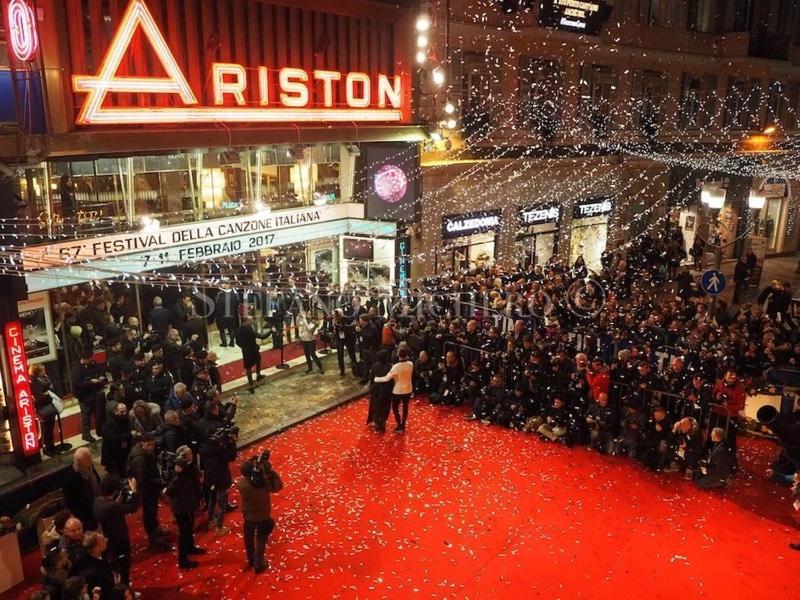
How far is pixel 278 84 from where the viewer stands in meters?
13.5

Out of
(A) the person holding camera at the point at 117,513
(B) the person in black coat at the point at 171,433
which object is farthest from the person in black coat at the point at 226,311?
(A) the person holding camera at the point at 117,513

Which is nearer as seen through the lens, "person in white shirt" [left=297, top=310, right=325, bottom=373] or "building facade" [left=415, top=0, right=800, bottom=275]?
"person in white shirt" [left=297, top=310, right=325, bottom=373]

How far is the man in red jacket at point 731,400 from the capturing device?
9.88 m

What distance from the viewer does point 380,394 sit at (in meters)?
11.1

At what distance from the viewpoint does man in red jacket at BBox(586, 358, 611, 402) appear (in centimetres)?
1064

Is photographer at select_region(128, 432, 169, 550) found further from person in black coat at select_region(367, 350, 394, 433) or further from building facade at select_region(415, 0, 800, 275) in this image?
building facade at select_region(415, 0, 800, 275)

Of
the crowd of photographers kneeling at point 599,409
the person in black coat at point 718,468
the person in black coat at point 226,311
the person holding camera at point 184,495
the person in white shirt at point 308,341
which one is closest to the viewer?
the person holding camera at point 184,495

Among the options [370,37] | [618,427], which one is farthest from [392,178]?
[618,427]

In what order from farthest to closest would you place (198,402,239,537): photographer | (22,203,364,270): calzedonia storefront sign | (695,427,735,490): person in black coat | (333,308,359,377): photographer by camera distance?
(333,308,359,377): photographer < (22,203,364,270): calzedonia storefront sign < (695,427,735,490): person in black coat < (198,402,239,537): photographer

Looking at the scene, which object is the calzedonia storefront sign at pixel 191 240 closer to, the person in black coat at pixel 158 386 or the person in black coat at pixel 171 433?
the person in black coat at pixel 158 386

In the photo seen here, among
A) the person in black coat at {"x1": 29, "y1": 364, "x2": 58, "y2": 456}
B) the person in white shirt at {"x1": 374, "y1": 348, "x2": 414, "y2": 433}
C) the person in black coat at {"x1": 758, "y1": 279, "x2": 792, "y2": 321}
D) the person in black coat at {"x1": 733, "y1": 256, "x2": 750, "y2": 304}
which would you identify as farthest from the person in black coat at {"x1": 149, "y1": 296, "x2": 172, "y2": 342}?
the person in black coat at {"x1": 733, "y1": 256, "x2": 750, "y2": 304}

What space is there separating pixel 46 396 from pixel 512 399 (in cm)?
749

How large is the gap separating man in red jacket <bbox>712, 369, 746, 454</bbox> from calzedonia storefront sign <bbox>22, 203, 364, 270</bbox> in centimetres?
932

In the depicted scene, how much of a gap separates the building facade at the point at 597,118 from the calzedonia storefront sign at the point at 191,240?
3.84 meters
